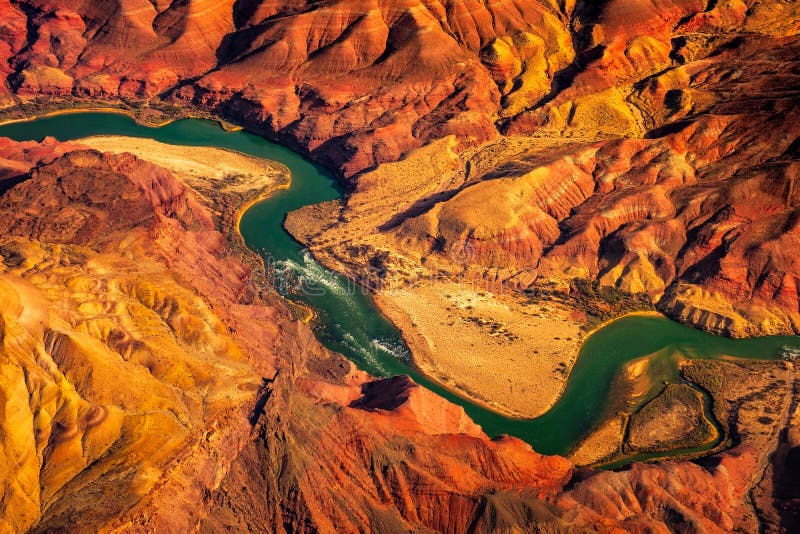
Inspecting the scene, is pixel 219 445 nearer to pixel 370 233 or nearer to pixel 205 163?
pixel 370 233

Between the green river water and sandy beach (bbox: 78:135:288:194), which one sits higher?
sandy beach (bbox: 78:135:288:194)

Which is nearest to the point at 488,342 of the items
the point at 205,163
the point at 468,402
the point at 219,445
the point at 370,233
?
the point at 468,402

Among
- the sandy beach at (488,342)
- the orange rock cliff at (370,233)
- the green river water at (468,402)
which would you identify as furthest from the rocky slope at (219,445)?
the sandy beach at (488,342)

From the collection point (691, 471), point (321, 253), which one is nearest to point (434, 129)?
point (321, 253)

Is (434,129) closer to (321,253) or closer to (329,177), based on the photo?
(329,177)

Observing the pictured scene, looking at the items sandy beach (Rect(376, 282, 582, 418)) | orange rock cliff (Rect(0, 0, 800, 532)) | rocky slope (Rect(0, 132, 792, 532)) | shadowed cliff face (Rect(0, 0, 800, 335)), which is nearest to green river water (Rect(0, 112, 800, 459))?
sandy beach (Rect(376, 282, 582, 418))

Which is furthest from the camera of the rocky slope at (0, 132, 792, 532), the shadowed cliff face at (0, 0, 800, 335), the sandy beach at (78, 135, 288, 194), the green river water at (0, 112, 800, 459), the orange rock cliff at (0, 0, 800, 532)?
the sandy beach at (78, 135, 288, 194)

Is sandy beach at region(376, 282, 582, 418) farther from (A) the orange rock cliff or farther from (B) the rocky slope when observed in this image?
(B) the rocky slope
